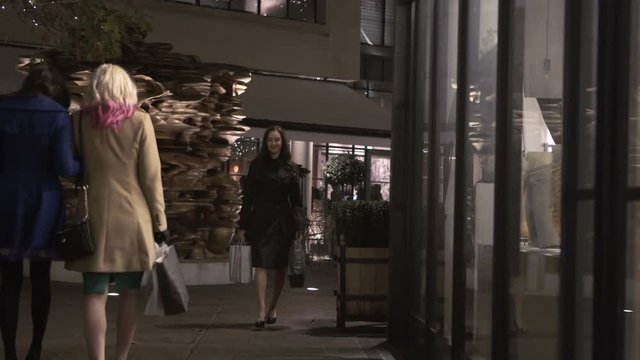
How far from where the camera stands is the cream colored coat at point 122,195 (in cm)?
504

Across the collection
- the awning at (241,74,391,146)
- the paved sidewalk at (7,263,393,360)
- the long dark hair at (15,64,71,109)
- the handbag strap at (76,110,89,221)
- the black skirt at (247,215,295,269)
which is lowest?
the paved sidewalk at (7,263,393,360)

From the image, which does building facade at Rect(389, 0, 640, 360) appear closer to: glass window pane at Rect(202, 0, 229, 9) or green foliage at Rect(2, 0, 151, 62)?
green foliage at Rect(2, 0, 151, 62)

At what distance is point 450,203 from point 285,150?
2.94 meters

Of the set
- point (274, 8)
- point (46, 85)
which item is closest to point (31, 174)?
point (46, 85)

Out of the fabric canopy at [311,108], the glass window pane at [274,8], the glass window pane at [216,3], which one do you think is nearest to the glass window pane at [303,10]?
the glass window pane at [274,8]

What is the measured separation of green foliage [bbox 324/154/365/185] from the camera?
80.2 feet

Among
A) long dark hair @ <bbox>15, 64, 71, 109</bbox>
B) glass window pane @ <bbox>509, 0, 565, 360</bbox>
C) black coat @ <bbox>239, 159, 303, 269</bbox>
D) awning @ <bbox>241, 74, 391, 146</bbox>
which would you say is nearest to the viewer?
glass window pane @ <bbox>509, 0, 565, 360</bbox>

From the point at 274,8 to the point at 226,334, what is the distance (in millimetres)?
12697

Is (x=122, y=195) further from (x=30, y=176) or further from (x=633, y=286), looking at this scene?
(x=633, y=286)

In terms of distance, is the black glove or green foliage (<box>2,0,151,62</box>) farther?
green foliage (<box>2,0,151,62</box>)

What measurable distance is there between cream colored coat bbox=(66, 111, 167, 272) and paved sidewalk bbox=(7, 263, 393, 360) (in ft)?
6.39

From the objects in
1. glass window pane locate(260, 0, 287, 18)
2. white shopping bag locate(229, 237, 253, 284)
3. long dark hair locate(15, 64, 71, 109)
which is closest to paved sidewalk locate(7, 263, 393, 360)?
white shopping bag locate(229, 237, 253, 284)

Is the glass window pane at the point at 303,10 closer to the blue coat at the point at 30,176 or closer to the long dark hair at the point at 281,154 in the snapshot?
the long dark hair at the point at 281,154

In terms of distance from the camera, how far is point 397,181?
7492 mm
